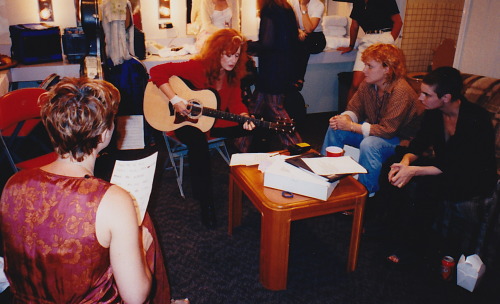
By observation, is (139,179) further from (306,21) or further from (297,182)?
(306,21)

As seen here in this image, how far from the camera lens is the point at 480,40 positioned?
304 centimetres

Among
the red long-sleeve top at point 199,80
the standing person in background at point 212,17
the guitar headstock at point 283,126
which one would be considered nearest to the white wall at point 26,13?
the standing person in background at point 212,17

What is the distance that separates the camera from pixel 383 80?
265 cm

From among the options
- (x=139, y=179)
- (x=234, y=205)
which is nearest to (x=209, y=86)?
(x=234, y=205)

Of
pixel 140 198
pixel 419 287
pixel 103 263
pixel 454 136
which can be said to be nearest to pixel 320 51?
pixel 454 136

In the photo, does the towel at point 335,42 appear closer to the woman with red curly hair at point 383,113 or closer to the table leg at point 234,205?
the woman with red curly hair at point 383,113

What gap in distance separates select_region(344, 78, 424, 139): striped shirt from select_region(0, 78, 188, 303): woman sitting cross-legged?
1871 mm

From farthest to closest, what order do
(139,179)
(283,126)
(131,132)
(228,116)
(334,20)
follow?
(334,20) < (131,132) < (228,116) < (283,126) < (139,179)

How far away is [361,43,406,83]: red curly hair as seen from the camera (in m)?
2.58

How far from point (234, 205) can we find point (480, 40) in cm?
220

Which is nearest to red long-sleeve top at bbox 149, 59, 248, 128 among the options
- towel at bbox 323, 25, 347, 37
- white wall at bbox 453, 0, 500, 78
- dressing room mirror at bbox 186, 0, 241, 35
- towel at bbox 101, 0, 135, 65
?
towel at bbox 101, 0, 135, 65

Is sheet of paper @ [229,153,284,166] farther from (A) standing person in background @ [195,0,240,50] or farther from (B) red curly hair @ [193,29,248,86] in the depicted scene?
(A) standing person in background @ [195,0,240,50]

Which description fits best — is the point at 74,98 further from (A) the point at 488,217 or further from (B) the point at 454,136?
(A) the point at 488,217

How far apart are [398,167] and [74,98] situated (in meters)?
1.69
